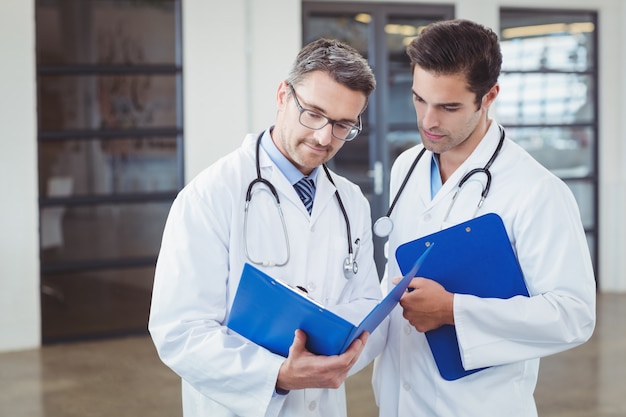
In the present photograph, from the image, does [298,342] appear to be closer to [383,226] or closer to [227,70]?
[383,226]

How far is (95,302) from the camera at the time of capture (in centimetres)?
581

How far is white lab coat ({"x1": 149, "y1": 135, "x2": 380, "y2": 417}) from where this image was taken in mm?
1578

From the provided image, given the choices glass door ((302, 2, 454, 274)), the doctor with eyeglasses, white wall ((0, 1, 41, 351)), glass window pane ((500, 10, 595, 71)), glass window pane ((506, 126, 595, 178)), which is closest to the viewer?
the doctor with eyeglasses

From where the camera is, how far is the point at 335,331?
4.75 ft

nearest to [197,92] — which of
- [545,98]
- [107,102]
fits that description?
[107,102]

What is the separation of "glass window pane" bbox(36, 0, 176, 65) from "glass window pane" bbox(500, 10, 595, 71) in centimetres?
294

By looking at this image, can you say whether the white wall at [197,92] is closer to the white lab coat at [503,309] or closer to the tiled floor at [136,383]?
the tiled floor at [136,383]

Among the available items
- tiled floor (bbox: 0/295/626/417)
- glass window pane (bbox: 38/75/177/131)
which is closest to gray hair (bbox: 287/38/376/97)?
tiled floor (bbox: 0/295/626/417)

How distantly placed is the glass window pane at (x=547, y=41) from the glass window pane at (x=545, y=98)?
10 centimetres

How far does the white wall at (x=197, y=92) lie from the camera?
17.2 ft

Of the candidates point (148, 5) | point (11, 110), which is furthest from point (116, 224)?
point (148, 5)

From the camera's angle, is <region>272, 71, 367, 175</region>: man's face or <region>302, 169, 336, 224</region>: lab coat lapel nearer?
<region>272, 71, 367, 175</region>: man's face

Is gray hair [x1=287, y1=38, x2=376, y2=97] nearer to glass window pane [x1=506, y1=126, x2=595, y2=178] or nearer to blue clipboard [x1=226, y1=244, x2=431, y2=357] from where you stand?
blue clipboard [x1=226, y1=244, x2=431, y2=357]

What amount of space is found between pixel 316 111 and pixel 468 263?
491 mm
